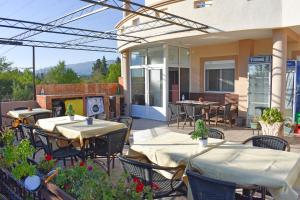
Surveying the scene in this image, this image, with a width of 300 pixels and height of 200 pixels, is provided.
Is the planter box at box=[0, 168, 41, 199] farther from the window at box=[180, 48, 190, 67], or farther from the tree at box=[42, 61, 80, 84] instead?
the tree at box=[42, 61, 80, 84]

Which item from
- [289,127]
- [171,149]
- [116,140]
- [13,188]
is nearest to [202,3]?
[289,127]

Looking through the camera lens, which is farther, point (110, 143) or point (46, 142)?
point (46, 142)

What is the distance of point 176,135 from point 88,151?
182 centimetres

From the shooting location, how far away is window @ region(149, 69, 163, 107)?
10.4m

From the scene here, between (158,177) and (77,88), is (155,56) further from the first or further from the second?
(158,177)

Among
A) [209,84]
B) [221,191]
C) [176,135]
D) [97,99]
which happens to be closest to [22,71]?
[97,99]

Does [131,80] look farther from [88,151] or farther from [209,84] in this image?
[88,151]

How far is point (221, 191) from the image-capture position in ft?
7.09

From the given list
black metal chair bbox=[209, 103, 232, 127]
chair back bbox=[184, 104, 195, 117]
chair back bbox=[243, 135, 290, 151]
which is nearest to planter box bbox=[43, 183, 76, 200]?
chair back bbox=[243, 135, 290, 151]

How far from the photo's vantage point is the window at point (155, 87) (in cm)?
1042

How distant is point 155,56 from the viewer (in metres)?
10.6

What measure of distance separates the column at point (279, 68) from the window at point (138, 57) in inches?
219

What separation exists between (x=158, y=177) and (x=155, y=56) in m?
7.91

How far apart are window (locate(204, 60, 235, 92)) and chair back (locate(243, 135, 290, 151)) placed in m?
6.68
